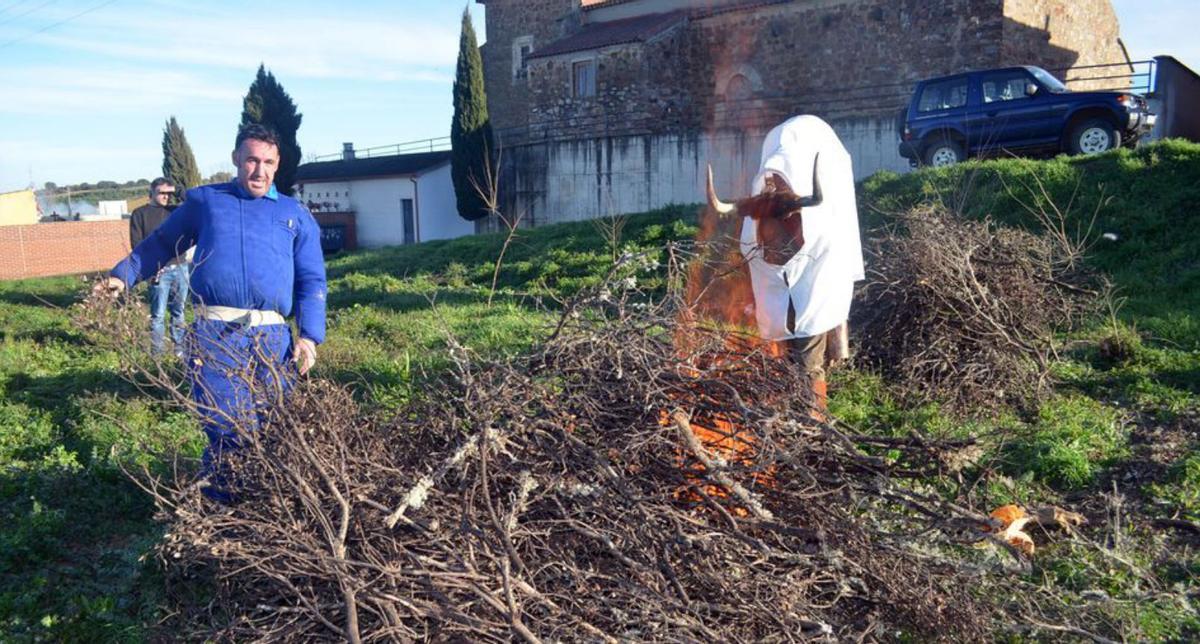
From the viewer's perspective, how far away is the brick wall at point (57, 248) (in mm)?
27859

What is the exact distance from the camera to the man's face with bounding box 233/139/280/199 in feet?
13.8

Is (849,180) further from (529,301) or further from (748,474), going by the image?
(529,301)

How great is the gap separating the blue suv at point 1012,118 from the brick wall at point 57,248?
23327mm

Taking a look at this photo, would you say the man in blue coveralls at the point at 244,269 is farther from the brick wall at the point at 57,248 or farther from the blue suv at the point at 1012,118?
the brick wall at the point at 57,248

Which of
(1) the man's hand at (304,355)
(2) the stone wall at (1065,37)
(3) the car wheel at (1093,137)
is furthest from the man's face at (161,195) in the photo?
(2) the stone wall at (1065,37)

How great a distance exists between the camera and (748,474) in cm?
322

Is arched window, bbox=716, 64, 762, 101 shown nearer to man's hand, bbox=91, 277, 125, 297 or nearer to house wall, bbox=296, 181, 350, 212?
house wall, bbox=296, 181, 350, 212

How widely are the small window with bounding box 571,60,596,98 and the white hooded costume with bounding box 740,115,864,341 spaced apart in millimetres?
20767

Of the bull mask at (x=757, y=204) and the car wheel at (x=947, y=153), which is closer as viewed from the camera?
the bull mask at (x=757, y=204)

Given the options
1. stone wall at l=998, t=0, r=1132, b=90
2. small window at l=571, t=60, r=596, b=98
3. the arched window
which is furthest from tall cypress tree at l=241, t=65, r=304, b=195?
stone wall at l=998, t=0, r=1132, b=90

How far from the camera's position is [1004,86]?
1375cm

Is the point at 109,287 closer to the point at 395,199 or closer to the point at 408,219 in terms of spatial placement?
the point at 408,219

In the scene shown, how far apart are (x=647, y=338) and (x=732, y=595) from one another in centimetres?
111

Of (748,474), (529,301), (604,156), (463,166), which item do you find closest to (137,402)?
(748,474)
